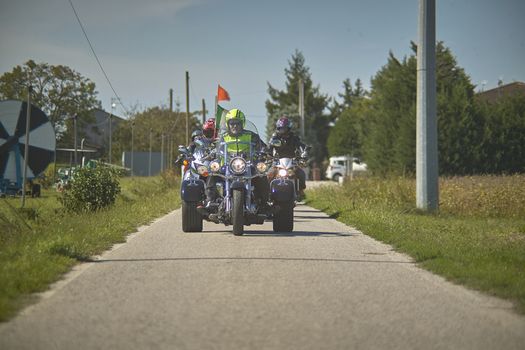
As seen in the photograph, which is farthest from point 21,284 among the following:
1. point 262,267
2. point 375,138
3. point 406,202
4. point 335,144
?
point 335,144

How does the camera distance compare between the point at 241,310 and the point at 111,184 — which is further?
the point at 111,184

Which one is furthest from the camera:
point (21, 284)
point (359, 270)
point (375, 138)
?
point (375, 138)

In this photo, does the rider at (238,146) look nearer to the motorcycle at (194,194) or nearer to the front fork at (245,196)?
the motorcycle at (194,194)

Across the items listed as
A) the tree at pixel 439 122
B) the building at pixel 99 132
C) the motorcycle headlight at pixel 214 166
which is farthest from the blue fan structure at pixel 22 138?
the building at pixel 99 132

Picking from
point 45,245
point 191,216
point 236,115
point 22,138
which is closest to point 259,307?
point 45,245

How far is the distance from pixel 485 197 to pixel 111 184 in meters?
9.65

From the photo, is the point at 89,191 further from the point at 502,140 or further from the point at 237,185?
the point at 502,140

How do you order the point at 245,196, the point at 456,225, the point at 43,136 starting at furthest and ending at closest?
the point at 43,136 < the point at 456,225 < the point at 245,196

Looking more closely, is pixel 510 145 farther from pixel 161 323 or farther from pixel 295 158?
pixel 161 323

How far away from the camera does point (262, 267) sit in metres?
9.82

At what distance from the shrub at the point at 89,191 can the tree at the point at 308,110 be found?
239 feet

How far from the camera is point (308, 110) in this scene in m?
104

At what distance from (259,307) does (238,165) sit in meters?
7.34

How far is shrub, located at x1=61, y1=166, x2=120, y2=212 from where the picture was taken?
20.8 metres
